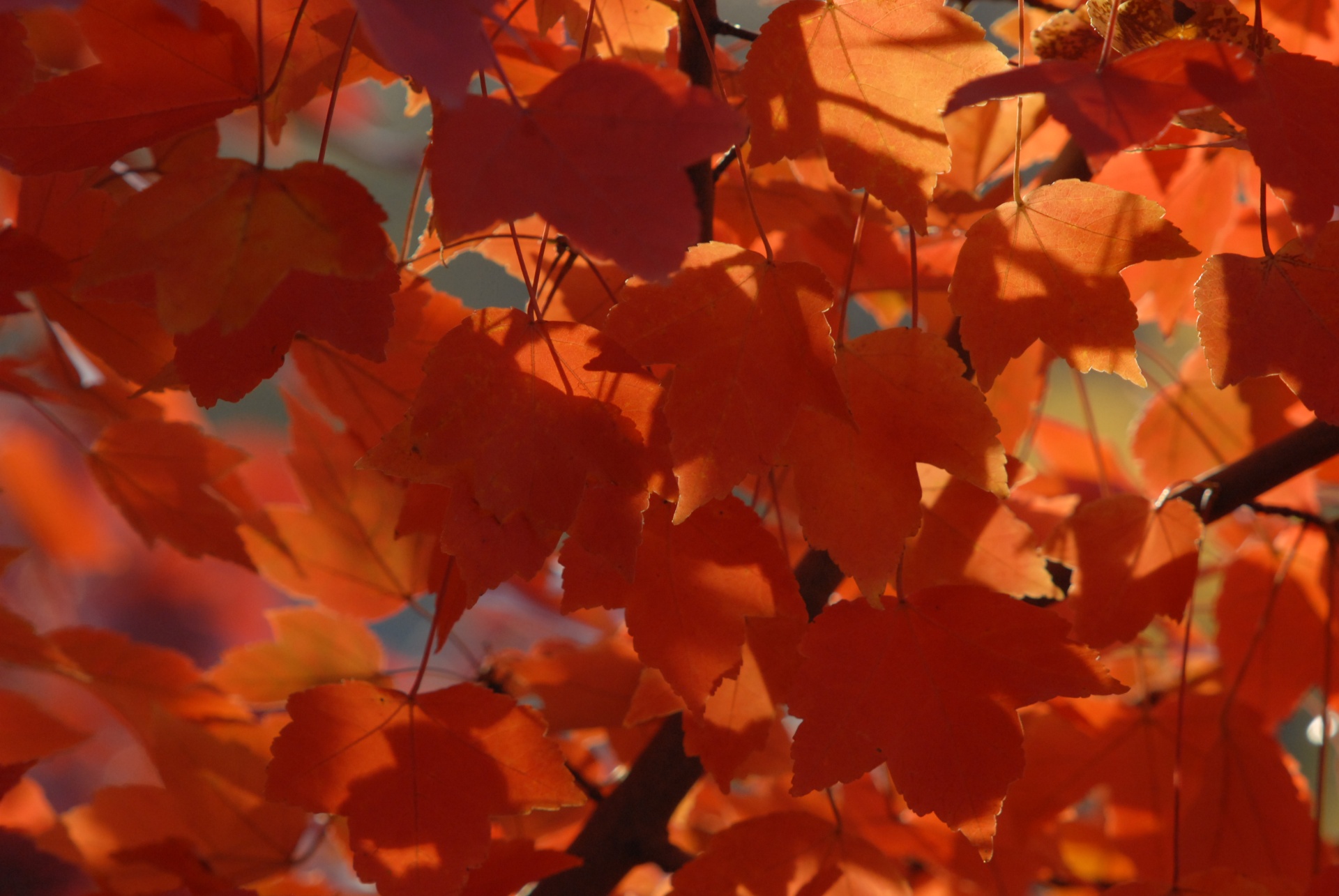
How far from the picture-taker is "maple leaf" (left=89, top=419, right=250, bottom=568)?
0.65 m

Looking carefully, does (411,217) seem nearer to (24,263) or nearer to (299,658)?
(24,263)

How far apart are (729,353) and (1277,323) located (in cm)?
26

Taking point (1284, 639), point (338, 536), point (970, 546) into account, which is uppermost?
point (970, 546)

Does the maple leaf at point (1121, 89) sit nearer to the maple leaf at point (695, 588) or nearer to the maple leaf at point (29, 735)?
the maple leaf at point (695, 588)

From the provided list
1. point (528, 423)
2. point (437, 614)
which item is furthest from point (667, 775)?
point (528, 423)

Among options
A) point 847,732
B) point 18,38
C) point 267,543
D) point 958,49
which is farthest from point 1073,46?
point 267,543

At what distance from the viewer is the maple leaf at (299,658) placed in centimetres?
71

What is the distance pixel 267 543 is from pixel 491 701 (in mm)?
303

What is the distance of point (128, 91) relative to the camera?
430 mm

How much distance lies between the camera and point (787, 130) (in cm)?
46

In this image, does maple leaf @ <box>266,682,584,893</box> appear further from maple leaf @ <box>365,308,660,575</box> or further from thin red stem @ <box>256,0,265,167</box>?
thin red stem @ <box>256,0,265,167</box>

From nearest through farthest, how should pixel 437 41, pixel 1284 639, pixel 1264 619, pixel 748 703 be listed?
pixel 437 41
pixel 748 703
pixel 1264 619
pixel 1284 639

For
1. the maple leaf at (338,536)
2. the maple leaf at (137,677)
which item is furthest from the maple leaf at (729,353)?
the maple leaf at (137,677)

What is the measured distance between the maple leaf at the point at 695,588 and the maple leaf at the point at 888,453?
4cm
